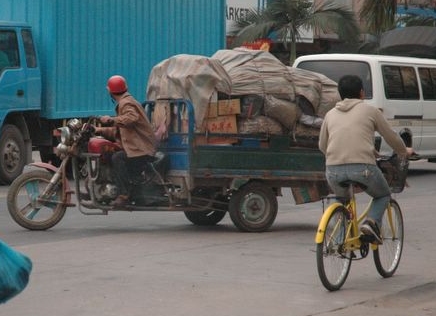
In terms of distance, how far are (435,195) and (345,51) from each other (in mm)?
14451

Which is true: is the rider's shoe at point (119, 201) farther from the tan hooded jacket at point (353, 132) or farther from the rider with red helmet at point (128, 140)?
the tan hooded jacket at point (353, 132)

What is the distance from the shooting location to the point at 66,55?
1942 cm

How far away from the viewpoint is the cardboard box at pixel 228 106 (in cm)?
1191

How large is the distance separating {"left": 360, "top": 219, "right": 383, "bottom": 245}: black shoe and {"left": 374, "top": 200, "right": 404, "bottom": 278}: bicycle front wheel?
313mm

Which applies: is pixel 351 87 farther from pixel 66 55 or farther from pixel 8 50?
pixel 66 55

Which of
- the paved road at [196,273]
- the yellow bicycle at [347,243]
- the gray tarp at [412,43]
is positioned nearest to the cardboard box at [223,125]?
the paved road at [196,273]

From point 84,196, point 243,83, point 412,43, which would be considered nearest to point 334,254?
point 243,83

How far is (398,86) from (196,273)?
36.9 ft

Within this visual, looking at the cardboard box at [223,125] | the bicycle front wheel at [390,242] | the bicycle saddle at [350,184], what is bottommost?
the bicycle front wheel at [390,242]

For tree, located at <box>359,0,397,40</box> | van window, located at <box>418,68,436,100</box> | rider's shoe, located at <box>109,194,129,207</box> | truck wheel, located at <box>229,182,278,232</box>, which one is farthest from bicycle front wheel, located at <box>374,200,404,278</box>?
van window, located at <box>418,68,436,100</box>

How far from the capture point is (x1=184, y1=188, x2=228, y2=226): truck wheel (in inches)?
474

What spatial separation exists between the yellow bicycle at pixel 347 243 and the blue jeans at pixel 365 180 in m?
0.09

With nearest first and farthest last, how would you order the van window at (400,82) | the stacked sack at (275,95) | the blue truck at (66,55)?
the stacked sack at (275,95)
the blue truck at (66,55)
the van window at (400,82)

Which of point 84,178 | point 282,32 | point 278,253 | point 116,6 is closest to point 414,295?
point 278,253
